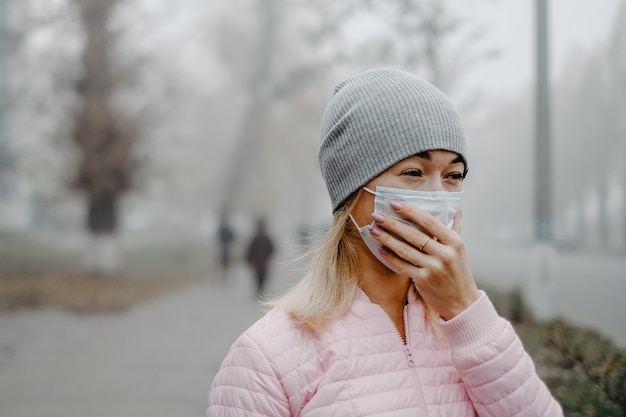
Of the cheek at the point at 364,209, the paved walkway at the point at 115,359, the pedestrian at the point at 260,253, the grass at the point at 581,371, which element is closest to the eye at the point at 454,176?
the cheek at the point at 364,209

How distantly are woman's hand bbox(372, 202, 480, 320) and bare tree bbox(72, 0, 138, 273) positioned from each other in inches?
707

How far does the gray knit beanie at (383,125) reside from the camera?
1.84 metres

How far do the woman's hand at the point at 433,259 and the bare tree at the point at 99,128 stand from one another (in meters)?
18.0

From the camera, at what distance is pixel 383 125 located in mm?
1860

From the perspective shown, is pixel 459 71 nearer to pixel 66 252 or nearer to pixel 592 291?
pixel 592 291

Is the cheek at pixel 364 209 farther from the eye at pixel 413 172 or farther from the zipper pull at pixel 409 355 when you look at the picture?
the zipper pull at pixel 409 355

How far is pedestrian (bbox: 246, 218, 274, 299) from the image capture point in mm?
15256

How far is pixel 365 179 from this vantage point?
1.89m

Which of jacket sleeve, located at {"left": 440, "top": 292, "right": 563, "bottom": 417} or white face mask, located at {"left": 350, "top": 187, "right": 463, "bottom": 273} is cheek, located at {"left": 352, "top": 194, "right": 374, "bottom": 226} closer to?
white face mask, located at {"left": 350, "top": 187, "right": 463, "bottom": 273}

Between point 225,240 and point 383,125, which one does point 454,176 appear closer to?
point 383,125

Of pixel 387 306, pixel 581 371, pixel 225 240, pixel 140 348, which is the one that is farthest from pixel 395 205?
pixel 225 240

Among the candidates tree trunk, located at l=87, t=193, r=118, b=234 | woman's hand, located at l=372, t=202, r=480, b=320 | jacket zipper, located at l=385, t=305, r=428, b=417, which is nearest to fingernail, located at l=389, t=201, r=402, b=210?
woman's hand, located at l=372, t=202, r=480, b=320

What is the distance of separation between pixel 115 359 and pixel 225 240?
37.2 ft

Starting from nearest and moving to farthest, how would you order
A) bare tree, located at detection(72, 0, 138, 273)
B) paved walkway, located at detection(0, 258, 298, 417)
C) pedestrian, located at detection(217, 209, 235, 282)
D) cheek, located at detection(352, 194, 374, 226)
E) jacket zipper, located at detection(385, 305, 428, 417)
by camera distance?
jacket zipper, located at detection(385, 305, 428, 417)
cheek, located at detection(352, 194, 374, 226)
paved walkway, located at detection(0, 258, 298, 417)
bare tree, located at detection(72, 0, 138, 273)
pedestrian, located at detection(217, 209, 235, 282)
